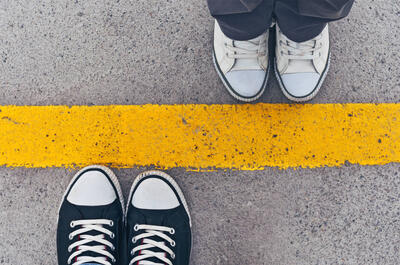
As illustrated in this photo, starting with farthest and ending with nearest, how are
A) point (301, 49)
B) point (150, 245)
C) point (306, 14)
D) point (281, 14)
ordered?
point (150, 245), point (301, 49), point (281, 14), point (306, 14)

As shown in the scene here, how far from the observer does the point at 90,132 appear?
142 cm

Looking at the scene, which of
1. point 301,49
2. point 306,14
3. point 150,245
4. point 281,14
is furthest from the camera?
point 150,245

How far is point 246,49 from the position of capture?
128 centimetres

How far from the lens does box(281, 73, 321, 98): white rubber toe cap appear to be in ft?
4.31

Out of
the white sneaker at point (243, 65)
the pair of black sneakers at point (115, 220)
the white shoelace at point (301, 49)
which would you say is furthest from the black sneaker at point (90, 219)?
the white shoelace at point (301, 49)

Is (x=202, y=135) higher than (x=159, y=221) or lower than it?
higher

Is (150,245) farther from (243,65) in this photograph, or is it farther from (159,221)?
(243,65)

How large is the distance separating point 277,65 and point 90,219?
3.67 feet

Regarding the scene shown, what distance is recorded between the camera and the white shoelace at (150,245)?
4.50 feet

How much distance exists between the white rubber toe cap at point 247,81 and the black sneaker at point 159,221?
0.52 metres

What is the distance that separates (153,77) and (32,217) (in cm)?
87

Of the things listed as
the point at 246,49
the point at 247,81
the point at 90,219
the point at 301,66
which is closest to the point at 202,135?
the point at 247,81

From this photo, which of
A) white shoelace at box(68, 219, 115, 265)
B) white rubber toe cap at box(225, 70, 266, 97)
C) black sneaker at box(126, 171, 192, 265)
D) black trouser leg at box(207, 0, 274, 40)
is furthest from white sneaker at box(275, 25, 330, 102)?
white shoelace at box(68, 219, 115, 265)

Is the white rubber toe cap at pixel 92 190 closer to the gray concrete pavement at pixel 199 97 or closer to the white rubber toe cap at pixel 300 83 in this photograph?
the gray concrete pavement at pixel 199 97
